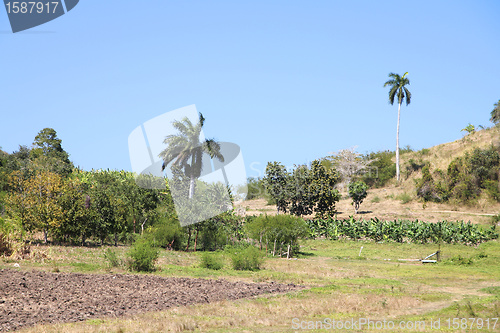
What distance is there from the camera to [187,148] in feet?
200

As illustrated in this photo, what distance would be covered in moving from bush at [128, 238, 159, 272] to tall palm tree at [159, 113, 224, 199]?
111 ft

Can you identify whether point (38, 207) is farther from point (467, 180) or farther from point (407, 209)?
point (467, 180)

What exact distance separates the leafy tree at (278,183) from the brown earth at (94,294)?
129 feet

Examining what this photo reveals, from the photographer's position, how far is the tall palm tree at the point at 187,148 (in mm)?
61094

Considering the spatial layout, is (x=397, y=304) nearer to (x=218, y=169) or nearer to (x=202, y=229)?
(x=202, y=229)

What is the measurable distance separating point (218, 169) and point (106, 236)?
19.8 m

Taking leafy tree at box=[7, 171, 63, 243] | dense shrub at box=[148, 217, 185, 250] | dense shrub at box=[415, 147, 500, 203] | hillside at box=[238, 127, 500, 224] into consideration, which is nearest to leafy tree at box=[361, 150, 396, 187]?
hillside at box=[238, 127, 500, 224]

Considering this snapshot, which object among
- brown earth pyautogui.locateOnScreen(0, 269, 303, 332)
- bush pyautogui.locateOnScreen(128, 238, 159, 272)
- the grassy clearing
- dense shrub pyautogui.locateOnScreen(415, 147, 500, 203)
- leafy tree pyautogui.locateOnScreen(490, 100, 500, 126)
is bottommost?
the grassy clearing

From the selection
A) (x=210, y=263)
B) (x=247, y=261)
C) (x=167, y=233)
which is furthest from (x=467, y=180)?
(x=210, y=263)

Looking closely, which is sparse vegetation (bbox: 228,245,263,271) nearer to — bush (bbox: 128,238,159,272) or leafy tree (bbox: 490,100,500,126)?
bush (bbox: 128,238,159,272)

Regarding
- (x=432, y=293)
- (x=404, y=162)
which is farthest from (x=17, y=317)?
(x=404, y=162)

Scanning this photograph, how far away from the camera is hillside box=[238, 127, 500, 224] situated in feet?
210

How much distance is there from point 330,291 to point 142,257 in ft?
34.6

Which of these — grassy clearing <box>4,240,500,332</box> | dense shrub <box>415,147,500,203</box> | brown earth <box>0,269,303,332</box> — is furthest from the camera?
dense shrub <box>415,147,500,203</box>
